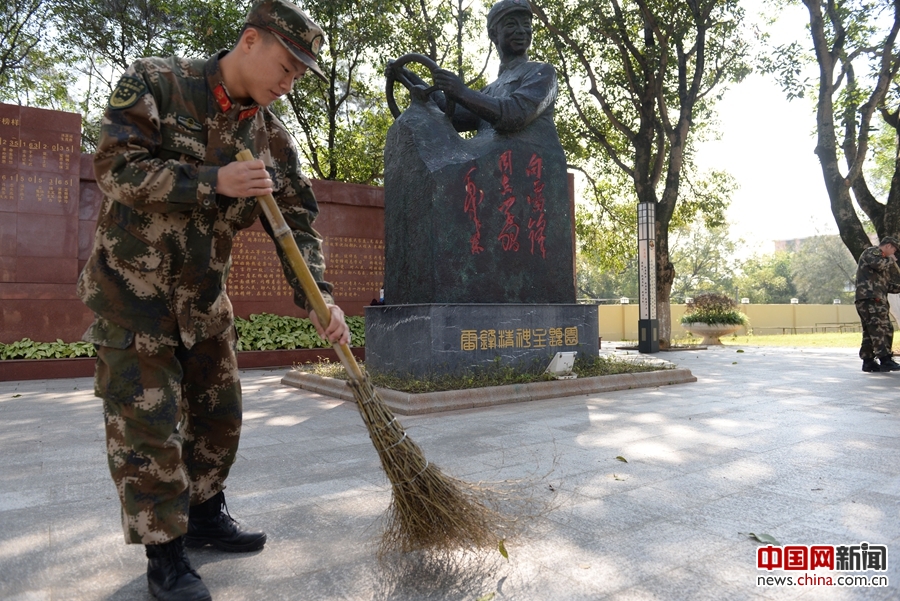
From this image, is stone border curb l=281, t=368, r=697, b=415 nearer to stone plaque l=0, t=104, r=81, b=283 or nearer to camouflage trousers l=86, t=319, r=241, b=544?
camouflage trousers l=86, t=319, r=241, b=544

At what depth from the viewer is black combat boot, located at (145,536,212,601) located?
154cm

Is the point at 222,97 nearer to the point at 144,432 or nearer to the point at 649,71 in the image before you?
the point at 144,432

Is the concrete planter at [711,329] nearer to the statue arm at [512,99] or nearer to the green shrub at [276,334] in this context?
the green shrub at [276,334]

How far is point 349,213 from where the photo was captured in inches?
377

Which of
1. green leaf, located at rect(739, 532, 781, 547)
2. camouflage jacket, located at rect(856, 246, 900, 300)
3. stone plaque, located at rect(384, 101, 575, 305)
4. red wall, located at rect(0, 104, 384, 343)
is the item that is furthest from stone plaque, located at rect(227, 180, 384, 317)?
green leaf, located at rect(739, 532, 781, 547)

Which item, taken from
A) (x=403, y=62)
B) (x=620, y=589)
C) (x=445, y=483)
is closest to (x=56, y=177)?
(x=403, y=62)

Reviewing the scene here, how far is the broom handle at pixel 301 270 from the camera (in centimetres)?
171

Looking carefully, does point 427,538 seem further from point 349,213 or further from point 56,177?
point 349,213

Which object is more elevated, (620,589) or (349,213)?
(349,213)

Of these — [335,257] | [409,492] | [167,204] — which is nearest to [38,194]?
[335,257]

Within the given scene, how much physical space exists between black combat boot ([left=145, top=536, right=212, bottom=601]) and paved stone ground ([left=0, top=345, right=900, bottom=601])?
73mm

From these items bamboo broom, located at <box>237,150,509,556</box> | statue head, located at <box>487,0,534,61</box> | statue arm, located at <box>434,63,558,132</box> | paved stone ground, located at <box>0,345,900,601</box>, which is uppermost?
statue head, located at <box>487,0,534,61</box>

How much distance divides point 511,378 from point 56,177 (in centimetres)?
580

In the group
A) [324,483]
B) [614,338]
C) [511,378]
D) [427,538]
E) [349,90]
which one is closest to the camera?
[427,538]
